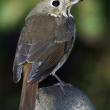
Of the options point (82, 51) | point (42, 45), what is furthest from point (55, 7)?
point (82, 51)

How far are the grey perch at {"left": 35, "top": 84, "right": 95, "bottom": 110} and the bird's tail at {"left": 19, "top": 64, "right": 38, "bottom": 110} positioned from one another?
125 mm

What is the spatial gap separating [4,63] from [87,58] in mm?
1028

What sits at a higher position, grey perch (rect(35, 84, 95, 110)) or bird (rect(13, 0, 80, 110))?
Answer: grey perch (rect(35, 84, 95, 110))

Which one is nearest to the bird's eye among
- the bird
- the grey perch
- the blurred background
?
the bird

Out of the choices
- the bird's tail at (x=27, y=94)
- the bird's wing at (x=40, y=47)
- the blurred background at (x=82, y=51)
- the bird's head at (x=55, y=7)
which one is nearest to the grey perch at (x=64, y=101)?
the bird's tail at (x=27, y=94)

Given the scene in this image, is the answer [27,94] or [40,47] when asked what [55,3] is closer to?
[40,47]

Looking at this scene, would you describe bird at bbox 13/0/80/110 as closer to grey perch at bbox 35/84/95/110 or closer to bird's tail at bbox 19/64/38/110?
bird's tail at bbox 19/64/38/110

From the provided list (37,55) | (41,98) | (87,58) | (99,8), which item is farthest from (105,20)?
(41,98)

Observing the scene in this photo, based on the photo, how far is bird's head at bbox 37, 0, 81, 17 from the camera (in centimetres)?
494

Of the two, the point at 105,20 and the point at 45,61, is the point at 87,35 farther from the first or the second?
the point at 45,61

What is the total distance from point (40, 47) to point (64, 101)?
1.08 metres

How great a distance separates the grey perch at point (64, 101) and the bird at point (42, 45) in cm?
22

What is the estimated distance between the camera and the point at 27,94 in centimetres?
388

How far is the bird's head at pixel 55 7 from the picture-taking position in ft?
16.2
